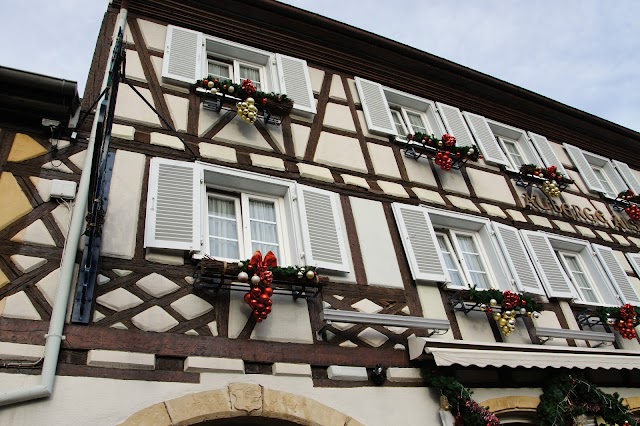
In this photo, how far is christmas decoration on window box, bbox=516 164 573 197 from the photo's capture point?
30.5ft

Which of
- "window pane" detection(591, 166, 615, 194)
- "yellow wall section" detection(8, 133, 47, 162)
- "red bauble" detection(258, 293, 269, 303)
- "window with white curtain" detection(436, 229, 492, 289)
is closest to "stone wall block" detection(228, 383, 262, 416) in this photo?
"red bauble" detection(258, 293, 269, 303)

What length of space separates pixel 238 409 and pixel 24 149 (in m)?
3.28

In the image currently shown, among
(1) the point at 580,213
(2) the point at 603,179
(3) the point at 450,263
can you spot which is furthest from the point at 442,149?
(2) the point at 603,179

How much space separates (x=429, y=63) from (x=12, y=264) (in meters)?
7.67

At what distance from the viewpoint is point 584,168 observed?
10.8 m

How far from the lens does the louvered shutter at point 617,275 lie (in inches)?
331

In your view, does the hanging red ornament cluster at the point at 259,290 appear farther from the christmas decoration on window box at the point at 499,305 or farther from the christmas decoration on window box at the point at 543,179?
the christmas decoration on window box at the point at 543,179

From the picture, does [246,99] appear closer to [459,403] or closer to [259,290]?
[259,290]

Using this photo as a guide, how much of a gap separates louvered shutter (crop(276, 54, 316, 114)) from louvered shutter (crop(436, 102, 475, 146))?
2.64 metres

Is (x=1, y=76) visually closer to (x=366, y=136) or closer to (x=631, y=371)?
(x=366, y=136)

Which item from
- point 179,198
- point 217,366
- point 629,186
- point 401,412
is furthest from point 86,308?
point 629,186

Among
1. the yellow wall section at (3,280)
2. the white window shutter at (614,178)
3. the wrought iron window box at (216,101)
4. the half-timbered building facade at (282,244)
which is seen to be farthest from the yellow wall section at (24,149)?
the white window shutter at (614,178)

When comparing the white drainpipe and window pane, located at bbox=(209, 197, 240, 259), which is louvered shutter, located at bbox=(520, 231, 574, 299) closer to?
window pane, located at bbox=(209, 197, 240, 259)

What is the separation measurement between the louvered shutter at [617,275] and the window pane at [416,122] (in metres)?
3.48
